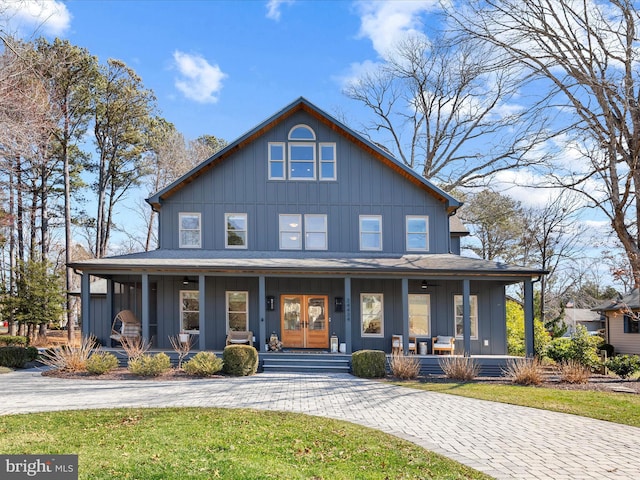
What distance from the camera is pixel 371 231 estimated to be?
1712cm

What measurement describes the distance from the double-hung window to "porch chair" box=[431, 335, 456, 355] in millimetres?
6419

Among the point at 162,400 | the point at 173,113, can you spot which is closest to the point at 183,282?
the point at 162,400

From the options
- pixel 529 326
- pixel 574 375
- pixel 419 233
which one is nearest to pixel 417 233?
pixel 419 233

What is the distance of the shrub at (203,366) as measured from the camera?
1233 centimetres

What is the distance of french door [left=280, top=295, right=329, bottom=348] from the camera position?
53.3 ft

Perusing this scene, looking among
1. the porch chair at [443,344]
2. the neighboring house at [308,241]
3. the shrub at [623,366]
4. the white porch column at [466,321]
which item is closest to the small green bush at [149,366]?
the neighboring house at [308,241]

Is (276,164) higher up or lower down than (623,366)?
higher up

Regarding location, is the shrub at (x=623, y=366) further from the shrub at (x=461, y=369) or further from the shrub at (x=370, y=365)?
the shrub at (x=370, y=365)

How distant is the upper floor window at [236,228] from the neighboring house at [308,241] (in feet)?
0.12

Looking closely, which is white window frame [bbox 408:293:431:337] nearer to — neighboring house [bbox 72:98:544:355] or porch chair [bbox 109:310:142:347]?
neighboring house [bbox 72:98:544:355]

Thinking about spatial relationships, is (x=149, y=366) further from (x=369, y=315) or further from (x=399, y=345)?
(x=399, y=345)

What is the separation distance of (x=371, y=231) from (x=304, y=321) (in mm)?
4061

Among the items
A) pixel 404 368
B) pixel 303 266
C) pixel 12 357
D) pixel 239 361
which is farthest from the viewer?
pixel 303 266

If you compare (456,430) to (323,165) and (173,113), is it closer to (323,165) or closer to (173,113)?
(323,165)
